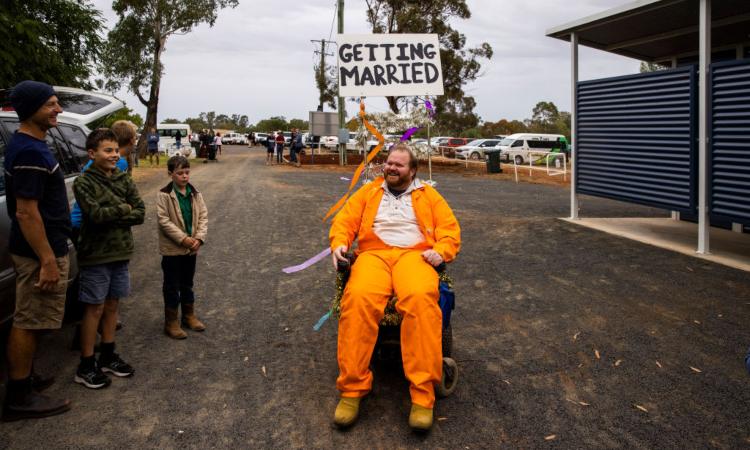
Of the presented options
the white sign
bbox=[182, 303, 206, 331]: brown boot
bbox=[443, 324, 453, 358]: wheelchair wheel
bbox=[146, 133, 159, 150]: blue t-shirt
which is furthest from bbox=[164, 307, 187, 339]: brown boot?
bbox=[146, 133, 159, 150]: blue t-shirt

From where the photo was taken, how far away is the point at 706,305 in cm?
566

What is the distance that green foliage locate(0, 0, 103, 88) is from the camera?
1118 centimetres

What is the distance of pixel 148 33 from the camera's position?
34812 mm

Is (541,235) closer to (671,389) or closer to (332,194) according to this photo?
(671,389)

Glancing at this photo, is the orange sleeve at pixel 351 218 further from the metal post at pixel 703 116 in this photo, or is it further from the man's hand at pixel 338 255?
the metal post at pixel 703 116

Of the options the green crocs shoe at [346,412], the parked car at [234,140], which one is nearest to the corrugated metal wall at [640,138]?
the green crocs shoe at [346,412]

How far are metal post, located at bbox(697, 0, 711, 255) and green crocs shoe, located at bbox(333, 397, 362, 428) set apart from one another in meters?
6.07

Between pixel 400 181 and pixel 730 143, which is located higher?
pixel 730 143

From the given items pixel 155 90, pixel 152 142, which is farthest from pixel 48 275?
pixel 155 90

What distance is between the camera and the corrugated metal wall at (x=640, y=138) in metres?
8.26

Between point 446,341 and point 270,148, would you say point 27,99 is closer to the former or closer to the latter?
point 446,341

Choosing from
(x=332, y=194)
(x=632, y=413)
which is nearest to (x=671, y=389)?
(x=632, y=413)

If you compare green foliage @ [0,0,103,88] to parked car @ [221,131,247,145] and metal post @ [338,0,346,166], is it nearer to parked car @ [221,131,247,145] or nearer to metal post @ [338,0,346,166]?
metal post @ [338,0,346,166]

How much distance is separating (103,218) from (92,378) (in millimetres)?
1046
